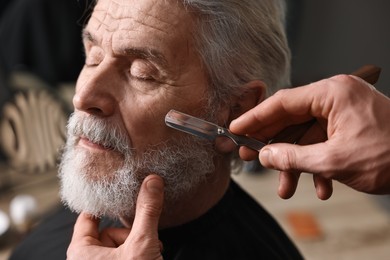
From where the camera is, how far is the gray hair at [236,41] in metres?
1.02

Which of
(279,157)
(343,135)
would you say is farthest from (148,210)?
(343,135)

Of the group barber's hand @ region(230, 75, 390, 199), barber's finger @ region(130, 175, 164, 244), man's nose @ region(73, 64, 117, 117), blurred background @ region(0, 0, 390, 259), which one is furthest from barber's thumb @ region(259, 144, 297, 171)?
blurred background @ region(0, 0, 390, 259)

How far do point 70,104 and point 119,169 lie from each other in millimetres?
1406

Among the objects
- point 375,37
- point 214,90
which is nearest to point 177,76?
point 214,90

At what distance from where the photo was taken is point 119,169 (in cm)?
102

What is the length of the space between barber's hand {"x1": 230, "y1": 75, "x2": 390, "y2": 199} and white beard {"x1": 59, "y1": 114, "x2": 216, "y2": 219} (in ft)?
0.91

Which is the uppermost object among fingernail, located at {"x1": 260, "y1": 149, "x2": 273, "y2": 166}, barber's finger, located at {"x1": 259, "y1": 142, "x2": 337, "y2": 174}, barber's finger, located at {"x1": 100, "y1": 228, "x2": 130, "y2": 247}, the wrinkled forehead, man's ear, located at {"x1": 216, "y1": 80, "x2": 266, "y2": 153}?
the wrinkled forehead

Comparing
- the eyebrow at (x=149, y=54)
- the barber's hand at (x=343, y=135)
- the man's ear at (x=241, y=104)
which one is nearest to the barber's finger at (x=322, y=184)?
the barber's hand at (x=343, y=135)

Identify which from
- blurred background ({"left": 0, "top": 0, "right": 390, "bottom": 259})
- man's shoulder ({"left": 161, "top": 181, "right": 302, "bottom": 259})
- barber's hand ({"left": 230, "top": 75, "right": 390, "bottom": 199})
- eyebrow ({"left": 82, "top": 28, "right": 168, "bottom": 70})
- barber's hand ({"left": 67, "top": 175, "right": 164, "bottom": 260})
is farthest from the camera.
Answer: blurred background ({"left": 0, "top": 0, "right": 390, "bottom": 259})

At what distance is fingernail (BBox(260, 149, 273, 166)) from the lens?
826 mm

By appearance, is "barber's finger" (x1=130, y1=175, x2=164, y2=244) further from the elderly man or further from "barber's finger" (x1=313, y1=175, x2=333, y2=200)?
"barber's finger" (x1=313, y1=175, x2=333, y2=200)

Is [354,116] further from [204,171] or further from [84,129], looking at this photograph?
[84,129]

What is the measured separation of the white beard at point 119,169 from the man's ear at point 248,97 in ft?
0.34

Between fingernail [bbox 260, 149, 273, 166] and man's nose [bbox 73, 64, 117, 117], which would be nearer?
fingernail [bbox 260, 149, 273, 166]
